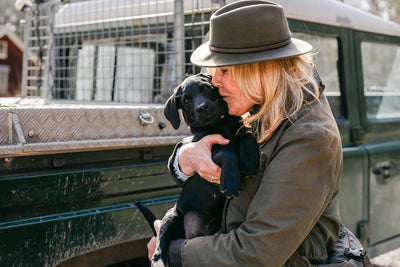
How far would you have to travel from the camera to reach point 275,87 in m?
1.58

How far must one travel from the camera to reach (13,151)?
1.66m

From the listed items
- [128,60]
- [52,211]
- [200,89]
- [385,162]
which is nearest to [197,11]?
[128,60]

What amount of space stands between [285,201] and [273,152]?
0.64 ft

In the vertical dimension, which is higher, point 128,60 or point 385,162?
point 128,60

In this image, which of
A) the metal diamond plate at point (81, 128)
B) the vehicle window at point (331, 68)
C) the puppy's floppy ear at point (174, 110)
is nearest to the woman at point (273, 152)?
the puppy's floppy ear at point (174, 110)

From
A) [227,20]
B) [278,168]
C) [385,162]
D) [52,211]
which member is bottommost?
[385,162]

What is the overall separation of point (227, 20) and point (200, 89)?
408 millimetres

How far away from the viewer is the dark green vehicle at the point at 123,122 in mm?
1785

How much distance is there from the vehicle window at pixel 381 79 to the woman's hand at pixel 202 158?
208 cm

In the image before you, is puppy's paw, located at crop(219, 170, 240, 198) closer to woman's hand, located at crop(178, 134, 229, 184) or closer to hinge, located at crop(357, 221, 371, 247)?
woman's hand, located at crop(178, 134, 229, 184)

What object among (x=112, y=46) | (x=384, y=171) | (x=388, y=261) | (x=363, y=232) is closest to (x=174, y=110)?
(x=112, y=46)

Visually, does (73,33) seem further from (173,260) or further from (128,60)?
(173,260)

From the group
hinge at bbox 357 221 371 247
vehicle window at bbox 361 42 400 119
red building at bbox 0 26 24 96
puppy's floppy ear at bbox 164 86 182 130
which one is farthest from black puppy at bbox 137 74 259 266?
red building at bbox 0 26 24 96

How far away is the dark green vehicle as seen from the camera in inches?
70.3
